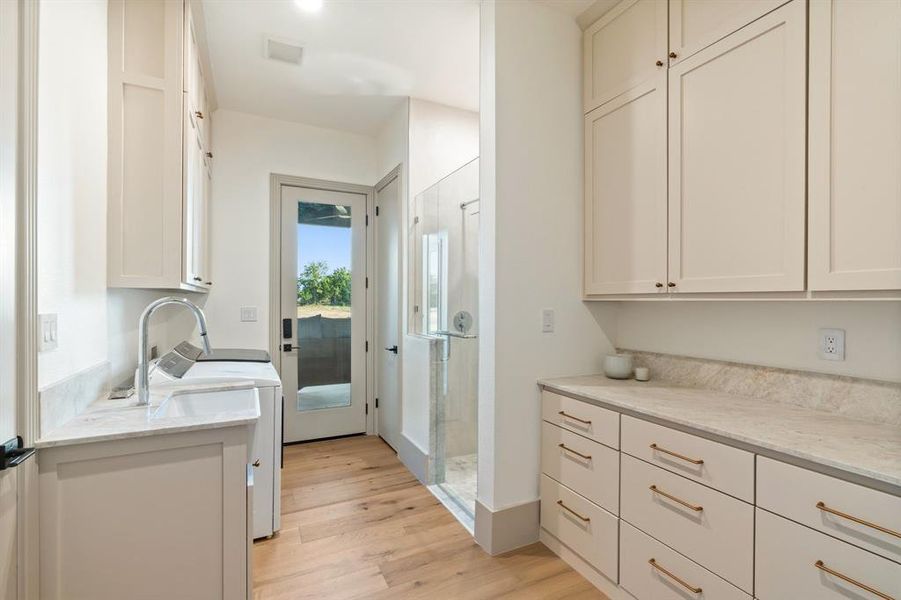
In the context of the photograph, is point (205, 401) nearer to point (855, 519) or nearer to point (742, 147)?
point (855, 519)

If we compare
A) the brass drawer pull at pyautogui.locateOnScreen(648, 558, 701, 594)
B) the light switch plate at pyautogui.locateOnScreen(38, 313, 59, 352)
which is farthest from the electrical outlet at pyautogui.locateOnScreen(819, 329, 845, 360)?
the light switch plate at pyautogui.locateOnScreen(38, 313, 59, 352)

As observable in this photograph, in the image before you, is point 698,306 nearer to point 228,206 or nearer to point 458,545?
point 458,545

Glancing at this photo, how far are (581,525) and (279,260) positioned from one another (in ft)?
9.47

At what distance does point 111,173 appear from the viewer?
1.71 metres

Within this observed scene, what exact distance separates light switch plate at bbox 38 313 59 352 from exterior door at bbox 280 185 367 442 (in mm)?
2127

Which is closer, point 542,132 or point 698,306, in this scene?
point 698,306

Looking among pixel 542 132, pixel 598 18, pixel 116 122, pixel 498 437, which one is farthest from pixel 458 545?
pixel 598 18

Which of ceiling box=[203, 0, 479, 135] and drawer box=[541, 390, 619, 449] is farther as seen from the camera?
ceiling box=[203, 0, 479, 135]

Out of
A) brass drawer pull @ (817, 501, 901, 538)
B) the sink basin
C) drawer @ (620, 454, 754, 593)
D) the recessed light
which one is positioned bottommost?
drawer @ (620, 454, 754, 593)

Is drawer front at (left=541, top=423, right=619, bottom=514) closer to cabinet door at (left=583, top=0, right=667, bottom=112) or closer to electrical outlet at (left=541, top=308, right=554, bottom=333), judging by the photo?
electrical outlet at (left=541, top=308, right=554, bottom=333)

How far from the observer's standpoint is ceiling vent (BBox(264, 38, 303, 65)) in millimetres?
2408

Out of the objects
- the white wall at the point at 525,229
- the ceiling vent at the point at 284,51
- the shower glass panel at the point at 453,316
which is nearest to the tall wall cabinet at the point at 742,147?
the white wall at the point at 525,229

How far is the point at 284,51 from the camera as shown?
98.0 inches

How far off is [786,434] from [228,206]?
3.60m
